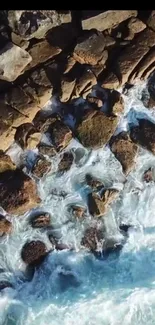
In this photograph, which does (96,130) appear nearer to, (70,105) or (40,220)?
(70,105)

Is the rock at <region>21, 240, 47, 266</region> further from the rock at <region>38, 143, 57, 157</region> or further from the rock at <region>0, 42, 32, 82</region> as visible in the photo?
the rock at <region>0, 42, 32, 82</region>

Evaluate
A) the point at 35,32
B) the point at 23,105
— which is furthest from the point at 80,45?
the point at 23,105

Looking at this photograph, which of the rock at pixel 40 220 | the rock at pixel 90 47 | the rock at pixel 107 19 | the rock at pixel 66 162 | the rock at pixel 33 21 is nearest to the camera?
the rock at pixel 33 21

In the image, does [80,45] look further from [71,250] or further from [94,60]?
[71,250]

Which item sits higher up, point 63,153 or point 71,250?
point 63,153

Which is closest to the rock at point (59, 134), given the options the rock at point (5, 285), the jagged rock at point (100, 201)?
the jagged rock at point (100, 201)

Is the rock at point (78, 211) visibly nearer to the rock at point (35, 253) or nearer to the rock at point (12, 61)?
the rock at point (35, 253)

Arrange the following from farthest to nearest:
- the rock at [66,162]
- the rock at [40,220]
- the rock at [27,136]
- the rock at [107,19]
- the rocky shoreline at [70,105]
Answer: the rock at [66,162] → the rock at [40,220] → the rock at [27,136] → the rocky shoreline at [70,105] → the rock at [107,19]

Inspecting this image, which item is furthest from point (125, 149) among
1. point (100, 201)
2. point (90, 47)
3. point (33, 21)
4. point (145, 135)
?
point (33, 21)

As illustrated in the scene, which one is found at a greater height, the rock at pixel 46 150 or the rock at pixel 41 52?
the rock at pixel 41 52
